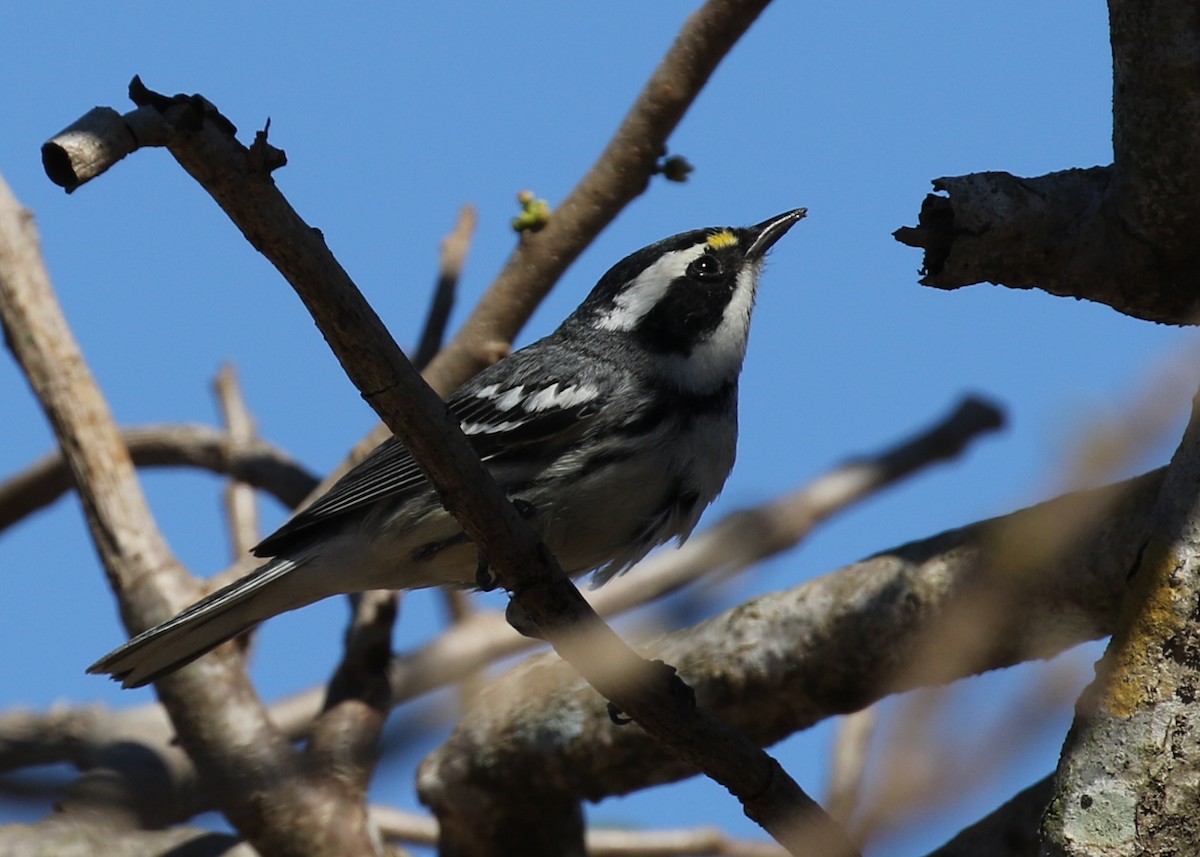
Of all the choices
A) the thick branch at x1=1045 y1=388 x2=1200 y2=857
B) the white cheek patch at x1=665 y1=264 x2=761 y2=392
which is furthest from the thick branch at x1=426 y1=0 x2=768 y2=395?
the thick branch at x1=1045 y1=388 x2=1200 y2=857

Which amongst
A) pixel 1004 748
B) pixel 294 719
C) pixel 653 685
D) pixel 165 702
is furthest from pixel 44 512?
pixel 1004 748

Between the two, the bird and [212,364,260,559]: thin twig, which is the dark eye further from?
[212,364,260,559]: thin twig

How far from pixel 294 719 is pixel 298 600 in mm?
Result: 2546

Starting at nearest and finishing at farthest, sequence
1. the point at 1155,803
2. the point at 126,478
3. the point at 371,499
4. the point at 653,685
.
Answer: the point at 1155,803 → the point at 653,685 → the point at 371,499 → the point at 126,478

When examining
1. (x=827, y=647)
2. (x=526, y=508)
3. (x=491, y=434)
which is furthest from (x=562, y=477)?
(x=827, y=647)

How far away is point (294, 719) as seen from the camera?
8.22 m

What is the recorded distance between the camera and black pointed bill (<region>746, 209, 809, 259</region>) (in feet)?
21.2

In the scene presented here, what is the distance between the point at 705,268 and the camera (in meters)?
6.33

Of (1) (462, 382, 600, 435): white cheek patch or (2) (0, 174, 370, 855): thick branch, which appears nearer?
(1) (462, 382, 600, 435): white cheek patch

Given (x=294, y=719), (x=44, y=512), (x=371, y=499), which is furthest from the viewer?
(x=44, y=512)

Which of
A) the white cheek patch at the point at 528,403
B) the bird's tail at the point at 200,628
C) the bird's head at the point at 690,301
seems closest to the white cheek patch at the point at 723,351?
the bird's head at the point at 690,301

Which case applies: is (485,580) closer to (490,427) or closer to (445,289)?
(490,427)

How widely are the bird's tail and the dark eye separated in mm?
2042

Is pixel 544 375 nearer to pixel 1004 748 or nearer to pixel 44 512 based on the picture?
pixel 1004 748
